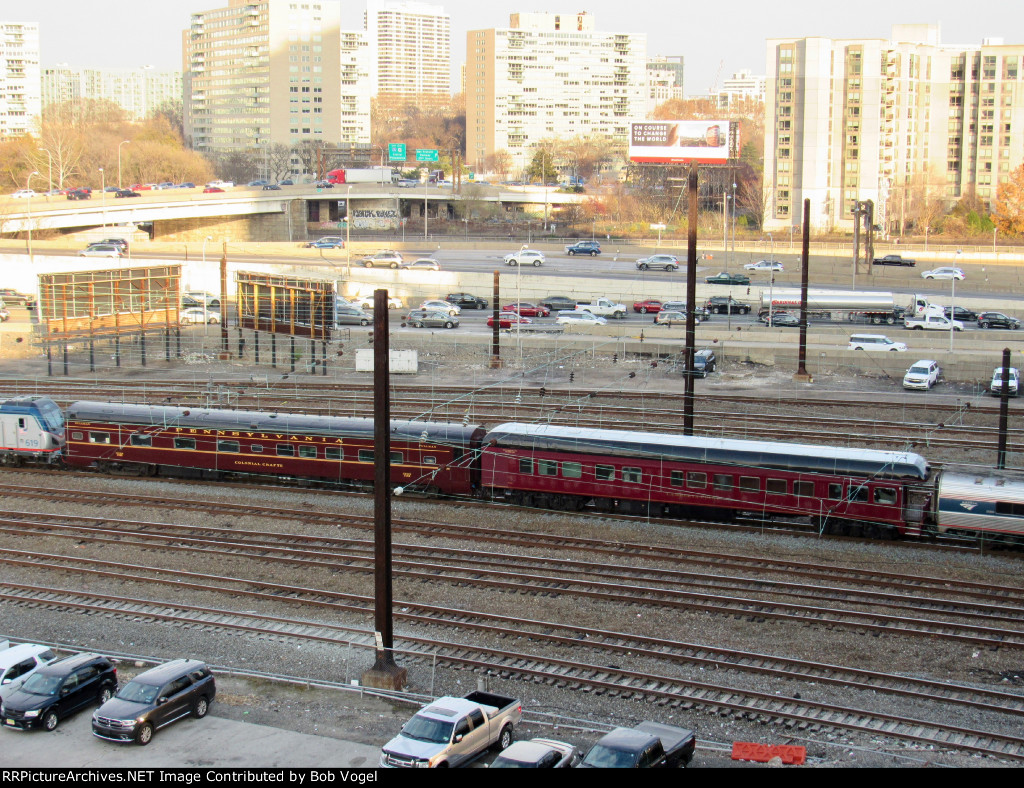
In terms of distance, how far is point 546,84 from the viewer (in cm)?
18950

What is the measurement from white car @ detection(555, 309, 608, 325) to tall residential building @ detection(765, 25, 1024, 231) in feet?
179

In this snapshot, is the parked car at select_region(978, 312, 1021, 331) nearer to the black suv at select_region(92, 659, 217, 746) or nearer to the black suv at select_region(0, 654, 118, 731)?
the black suv at select_region(92, 659, 217, 746)

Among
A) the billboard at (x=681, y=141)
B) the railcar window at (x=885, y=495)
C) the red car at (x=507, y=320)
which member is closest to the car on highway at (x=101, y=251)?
the red car at (x=507, y=320)

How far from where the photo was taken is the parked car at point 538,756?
10.9 meters

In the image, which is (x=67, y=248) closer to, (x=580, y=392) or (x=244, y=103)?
(x=580, y=392)

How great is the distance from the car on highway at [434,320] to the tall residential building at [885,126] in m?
57.6

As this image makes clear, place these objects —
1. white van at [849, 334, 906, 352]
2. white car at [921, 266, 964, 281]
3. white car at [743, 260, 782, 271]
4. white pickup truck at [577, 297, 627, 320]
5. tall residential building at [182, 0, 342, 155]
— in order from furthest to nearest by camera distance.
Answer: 1. tall residential building at [182, 0, 342, 155]
2. white car at [743, 260, 782, 271]
3. white car at [921, 266, 964, 281]
4. white pickup truck at [577, 297, 627, 320]
5. white van at [849, 334, 906, 352]

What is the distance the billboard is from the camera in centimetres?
4659

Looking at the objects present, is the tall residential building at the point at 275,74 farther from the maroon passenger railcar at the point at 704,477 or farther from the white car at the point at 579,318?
the maroon passenger railcar at the point at 704,477

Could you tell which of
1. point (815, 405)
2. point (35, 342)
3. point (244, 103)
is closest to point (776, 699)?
point (815, 405)

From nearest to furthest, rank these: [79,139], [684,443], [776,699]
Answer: [776,699], [684,443], [79,139]

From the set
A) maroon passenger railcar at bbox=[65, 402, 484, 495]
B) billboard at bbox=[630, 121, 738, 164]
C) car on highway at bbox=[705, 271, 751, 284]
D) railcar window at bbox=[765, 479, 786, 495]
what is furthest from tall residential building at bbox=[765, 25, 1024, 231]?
railcar window at bbox=[765, 479, 786, 495]

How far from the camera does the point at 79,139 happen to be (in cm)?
11750
